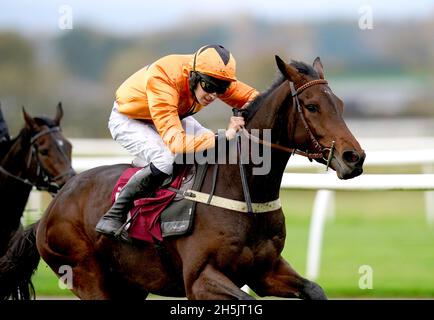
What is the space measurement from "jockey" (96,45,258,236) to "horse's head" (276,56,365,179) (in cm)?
35

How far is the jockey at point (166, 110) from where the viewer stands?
5.14m

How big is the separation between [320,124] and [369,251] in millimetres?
5511

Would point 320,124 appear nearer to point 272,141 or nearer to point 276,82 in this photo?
point 272,141

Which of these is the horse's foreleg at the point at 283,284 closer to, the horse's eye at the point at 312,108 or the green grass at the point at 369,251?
the horse's eye at the point at 312,108

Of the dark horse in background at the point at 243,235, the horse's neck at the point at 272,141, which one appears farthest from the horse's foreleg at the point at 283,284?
the horse's neck at the point at 272,141

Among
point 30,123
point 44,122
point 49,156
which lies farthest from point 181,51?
point 49,156

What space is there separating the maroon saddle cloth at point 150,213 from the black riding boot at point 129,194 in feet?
0.12

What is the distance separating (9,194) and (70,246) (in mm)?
2257

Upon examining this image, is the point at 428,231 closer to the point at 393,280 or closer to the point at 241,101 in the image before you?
the point at 393,280

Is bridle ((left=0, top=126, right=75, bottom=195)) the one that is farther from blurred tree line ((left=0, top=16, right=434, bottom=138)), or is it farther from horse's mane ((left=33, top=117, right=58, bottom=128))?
blurred tree line ((left=0, top=16, right=434, bottom=138))

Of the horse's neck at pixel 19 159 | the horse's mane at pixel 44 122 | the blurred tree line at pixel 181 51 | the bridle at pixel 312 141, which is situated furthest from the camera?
the blurred tree line at pixel 181 51

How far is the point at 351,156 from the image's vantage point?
470cm
